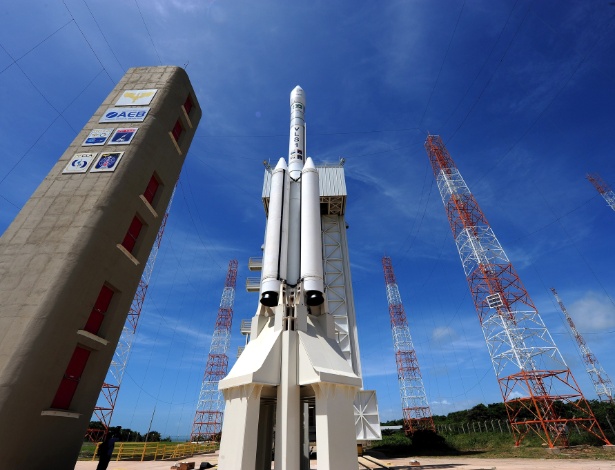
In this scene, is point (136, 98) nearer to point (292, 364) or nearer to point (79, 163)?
point (79, 163)

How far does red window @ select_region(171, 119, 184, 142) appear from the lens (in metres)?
19.0

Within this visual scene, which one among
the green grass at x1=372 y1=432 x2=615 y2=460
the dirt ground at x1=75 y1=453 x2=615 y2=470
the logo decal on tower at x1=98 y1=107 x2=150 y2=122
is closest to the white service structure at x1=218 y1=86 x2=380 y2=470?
the dirt ground at x1=75 y1=453 x2=615 y2=470

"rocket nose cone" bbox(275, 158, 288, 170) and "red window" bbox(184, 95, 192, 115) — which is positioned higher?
"red window" bbox(184, 95, 192, 115)

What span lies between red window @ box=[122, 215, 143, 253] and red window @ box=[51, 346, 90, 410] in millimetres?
4804

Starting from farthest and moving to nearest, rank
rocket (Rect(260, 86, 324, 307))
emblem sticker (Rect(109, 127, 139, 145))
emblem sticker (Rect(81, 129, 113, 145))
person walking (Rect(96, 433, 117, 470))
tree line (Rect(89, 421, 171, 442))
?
Answer: tree line (Rect(89, 421, 171, 442))
emblem sticker (Rect(81, 129, 113, 145))
emblem sticker (Rect(109, 127, 139, 145))
rocket (Rect(260, 86, 324, 307))
person walking (Rect(96, 433, 117, 470))

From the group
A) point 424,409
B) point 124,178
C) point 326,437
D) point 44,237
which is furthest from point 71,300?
point 424,409

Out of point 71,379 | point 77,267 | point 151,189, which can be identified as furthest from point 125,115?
point 71,379

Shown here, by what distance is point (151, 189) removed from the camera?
650 inches

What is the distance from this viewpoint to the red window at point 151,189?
1616 cm

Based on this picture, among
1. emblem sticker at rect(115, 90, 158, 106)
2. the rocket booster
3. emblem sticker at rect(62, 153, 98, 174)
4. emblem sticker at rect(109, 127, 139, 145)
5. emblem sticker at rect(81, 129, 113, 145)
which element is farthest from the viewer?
the rocket booster

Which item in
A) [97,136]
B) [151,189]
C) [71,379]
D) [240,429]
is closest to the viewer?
[240,429]

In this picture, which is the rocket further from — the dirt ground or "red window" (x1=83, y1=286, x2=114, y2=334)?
the dirt ground

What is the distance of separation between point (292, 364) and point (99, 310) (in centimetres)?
861

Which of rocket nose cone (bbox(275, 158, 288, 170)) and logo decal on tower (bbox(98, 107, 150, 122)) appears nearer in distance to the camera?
logo decal on tower (bbox(98, 107, 150, 122))
